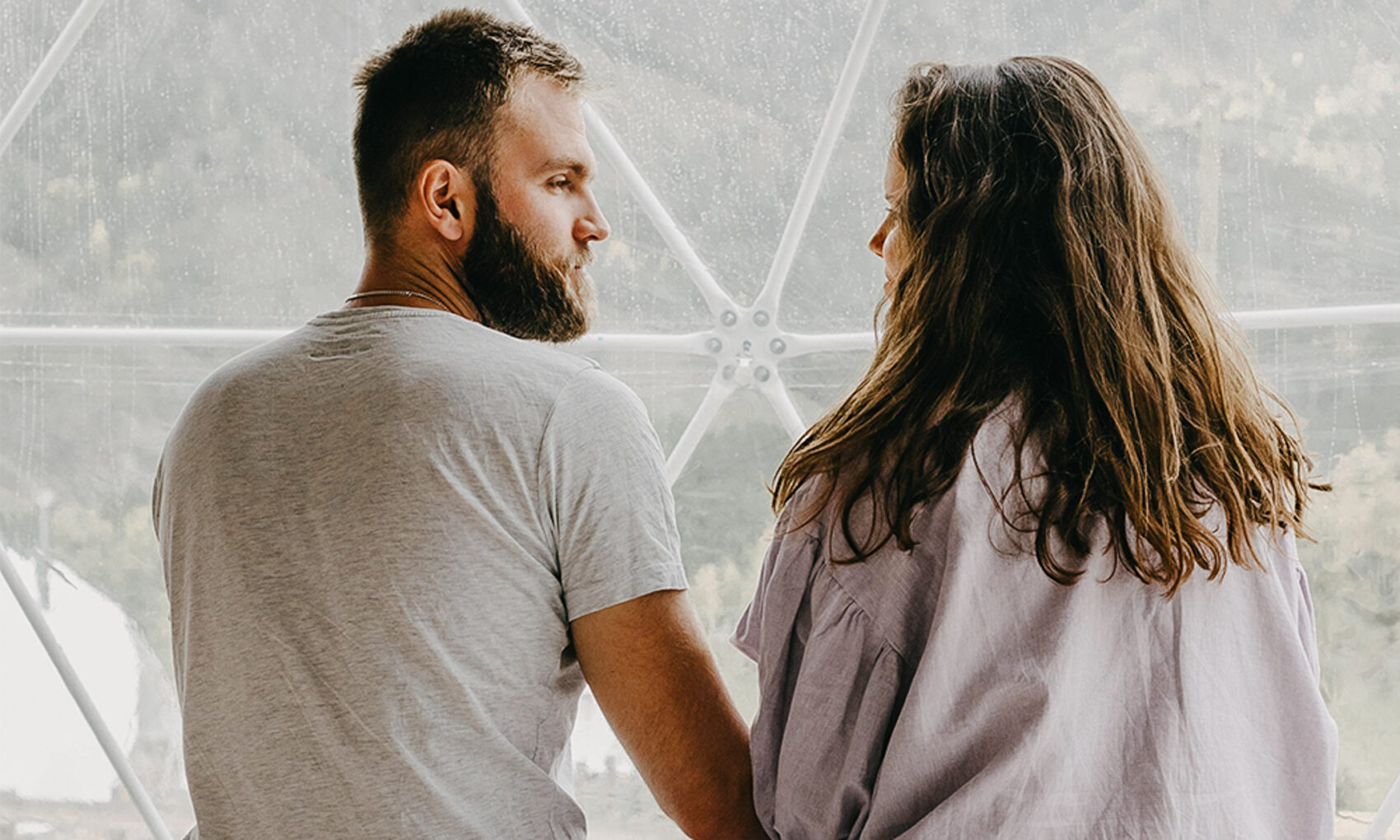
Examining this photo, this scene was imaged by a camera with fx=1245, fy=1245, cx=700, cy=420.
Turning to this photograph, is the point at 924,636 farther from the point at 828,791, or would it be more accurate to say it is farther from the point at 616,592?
the point at 616,592

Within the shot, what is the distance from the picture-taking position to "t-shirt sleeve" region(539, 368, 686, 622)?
1.59 meters

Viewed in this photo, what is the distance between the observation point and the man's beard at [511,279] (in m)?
1.84

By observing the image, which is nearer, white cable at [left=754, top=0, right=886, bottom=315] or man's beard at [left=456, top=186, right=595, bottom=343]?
man's beard at [left=456, top=186, right=595, bottom=343]

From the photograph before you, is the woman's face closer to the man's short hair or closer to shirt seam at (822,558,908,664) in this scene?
shirt seam at (822,558,908,664)

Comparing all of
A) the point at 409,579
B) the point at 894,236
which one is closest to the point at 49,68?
the point at 409,579

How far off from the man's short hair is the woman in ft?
2.06

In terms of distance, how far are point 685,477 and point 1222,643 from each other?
7.94 ft

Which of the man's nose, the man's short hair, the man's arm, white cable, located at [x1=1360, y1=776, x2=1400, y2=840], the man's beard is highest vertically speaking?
the man's short hair

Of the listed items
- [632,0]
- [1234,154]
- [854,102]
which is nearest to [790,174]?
[854,102]

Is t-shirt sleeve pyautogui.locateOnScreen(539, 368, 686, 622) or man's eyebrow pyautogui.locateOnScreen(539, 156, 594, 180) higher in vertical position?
man's eyebrow pyautogui.locateOnScreen(539, 156, 594, 180)

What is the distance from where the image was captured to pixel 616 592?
5.19 ft

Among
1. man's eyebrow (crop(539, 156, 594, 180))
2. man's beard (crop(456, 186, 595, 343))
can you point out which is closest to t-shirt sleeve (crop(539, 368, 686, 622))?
man's beard (crop(456, 186, 595, 343))

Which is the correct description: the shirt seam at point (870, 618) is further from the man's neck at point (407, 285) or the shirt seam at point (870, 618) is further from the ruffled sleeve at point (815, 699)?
the man's neck at point (407, 285)

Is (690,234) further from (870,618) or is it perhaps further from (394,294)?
(870,618)
